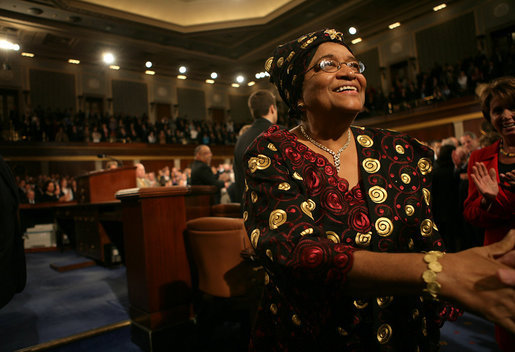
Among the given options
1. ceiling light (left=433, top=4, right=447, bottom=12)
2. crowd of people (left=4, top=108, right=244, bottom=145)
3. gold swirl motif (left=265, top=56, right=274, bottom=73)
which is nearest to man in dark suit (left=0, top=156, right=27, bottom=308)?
gold swirl motif (left=265, top=56, right=274, bottom=73)

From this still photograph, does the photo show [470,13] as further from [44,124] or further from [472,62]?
[44,124]

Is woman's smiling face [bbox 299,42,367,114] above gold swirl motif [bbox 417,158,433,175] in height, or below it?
above

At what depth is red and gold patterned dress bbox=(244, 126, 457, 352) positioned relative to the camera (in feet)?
2.77

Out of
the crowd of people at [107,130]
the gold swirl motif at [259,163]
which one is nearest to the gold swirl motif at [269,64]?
the gold swirl motif at [259,163]

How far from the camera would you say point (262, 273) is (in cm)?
231

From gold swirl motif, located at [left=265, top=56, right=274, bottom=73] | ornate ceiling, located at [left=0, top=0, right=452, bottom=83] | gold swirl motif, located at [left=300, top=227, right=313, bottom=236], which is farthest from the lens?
ornate ceiling, located at [left=0, top=0, right=452, bottom=83]

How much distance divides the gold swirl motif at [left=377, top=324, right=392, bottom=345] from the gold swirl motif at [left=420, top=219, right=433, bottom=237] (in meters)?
0.27

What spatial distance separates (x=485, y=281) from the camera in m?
0.58

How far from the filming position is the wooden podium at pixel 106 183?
5457 millimetres

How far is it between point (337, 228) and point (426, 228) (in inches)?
10.5

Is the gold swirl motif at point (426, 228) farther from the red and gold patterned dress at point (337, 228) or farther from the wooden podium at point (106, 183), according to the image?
the wooden podium at point (106, 183)

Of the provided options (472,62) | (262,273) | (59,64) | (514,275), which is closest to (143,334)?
(262,273)

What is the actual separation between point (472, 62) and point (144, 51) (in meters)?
12.0

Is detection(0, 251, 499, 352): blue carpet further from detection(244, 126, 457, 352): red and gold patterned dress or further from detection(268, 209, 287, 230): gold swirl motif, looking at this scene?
detection(268, 209, 287, 230): gold swirl motif
